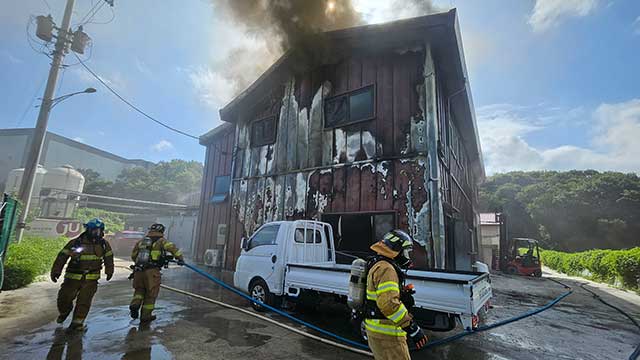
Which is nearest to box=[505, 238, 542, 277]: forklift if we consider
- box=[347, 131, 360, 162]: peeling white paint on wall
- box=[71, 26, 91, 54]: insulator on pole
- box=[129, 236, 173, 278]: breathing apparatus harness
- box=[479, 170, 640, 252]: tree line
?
box=[347, 131, 360, 162]: peeling white paint on wall

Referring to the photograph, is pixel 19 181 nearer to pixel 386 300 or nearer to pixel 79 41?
pixel 79 41

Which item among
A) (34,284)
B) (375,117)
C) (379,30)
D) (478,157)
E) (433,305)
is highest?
(379,30)

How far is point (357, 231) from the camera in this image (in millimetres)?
8281

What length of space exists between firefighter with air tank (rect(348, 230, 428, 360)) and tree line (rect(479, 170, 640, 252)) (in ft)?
→ 151

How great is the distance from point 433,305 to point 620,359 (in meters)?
3.36

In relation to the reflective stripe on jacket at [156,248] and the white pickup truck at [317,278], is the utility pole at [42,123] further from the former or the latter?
the white pickup truck at [317,278]

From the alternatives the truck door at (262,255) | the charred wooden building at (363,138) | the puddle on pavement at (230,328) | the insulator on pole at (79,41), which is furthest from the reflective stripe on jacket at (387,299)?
the insulator on pole at (79,41)

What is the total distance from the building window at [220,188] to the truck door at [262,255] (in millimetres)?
7482

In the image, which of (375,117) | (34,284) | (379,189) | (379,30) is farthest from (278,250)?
(34,284)

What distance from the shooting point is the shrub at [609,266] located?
12.6 meters

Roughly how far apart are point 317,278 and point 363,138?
15.7 ft

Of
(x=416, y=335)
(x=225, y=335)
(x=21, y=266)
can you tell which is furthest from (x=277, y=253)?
(x=21, y=266)

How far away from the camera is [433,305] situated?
12.7 ft

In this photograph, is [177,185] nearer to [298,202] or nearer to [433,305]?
[298,202]
